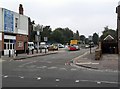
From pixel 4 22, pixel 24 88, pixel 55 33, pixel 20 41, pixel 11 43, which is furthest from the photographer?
pixel 55 33

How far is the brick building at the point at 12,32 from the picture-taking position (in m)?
43.7

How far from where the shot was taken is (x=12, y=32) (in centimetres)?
4728

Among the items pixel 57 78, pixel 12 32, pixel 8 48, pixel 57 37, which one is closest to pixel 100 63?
pixel 57 78

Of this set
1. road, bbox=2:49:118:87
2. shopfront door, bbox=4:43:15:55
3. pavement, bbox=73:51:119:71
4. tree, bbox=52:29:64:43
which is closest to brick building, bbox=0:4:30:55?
shopfront door, bbox=4:43:15:55

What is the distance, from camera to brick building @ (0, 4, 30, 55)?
143 ft

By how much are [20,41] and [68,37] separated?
5193 inches

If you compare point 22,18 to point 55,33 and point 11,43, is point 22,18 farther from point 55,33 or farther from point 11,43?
point 55,33

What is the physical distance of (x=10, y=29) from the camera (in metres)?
46.4

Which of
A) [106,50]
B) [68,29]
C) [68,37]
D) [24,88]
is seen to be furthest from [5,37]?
[68,29]

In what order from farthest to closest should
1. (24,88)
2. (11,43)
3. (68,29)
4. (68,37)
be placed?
1. (68,29)
2. (68,37)
3. (11,43)
4. (24,88)

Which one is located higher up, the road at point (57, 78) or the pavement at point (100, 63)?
the pavement at point (100, 63)

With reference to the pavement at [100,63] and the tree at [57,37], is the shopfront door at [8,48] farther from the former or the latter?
the tree at [57,37]

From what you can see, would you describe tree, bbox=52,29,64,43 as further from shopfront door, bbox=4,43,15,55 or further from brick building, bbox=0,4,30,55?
shopfront door, bbox=4,43,15,55

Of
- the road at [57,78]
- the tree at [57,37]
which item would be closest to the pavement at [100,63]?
the road at [57,78]
